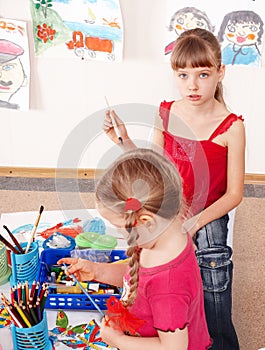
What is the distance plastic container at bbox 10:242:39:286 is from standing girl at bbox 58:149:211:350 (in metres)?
0.23

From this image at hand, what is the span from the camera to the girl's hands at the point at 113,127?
1238 mm

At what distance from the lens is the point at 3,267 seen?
1.32 m

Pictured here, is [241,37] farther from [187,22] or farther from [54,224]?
[54,224]

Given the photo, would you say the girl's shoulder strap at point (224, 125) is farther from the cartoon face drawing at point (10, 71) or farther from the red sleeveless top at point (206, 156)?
the cartoon face drawing at point (10, 71)

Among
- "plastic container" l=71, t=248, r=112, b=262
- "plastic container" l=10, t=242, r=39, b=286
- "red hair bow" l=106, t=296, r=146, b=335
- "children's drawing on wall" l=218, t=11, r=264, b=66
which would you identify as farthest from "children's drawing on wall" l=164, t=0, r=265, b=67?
"red hair bow" l=106, t=296, r=146, b=335

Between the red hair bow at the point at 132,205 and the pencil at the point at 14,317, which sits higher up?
the red hair bow at the point at 132,205

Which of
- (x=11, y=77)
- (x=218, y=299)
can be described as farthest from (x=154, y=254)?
(x=11, y=77)

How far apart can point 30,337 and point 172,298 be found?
28cm

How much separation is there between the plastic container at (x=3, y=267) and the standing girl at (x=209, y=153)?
0.48 metres

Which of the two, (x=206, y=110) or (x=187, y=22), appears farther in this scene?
(x=187, y=22)

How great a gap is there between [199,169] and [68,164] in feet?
1.66

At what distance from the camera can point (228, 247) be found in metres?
1.65

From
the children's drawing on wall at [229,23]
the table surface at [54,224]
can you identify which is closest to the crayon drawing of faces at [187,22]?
the children's drawing on wall at [229,23]

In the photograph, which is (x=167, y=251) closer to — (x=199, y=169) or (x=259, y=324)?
(x=199, y=169)
